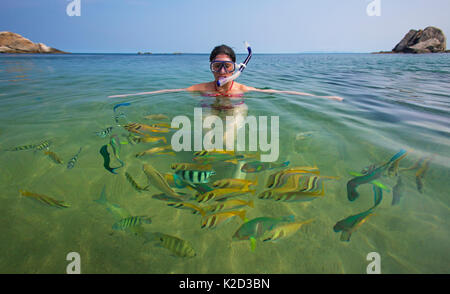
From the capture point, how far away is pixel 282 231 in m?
1.73

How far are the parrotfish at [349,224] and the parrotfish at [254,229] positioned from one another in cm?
55

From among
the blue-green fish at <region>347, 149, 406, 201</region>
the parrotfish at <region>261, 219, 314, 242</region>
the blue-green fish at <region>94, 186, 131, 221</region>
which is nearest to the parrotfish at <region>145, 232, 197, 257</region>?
the blue-green fish at <region>94, 186, 131, 221</region>

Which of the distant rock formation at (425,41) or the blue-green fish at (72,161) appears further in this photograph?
the distant rock formation at (425,41)

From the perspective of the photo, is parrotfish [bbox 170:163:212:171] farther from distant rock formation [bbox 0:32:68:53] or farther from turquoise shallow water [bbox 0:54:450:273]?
distant rock formation [bbox 0:32:68:53]

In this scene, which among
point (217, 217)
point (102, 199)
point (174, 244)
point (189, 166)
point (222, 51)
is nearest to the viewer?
point (174, 244)

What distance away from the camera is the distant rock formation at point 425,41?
2244 inches

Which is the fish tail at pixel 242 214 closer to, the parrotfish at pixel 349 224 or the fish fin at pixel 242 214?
the fish fin at pixel 242 214

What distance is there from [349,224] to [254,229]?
87 cm

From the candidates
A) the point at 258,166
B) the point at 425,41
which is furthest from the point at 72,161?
the point at 425,41

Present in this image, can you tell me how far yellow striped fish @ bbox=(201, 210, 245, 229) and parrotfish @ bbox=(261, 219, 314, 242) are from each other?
277mm

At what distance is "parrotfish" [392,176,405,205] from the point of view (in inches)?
80.0

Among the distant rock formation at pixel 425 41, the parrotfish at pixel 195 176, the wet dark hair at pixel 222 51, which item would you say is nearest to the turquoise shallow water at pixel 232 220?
the parrotfish at pixel 195 176

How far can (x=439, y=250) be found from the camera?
155 centimetres

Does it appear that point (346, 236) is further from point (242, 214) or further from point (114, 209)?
point (114, 209)
